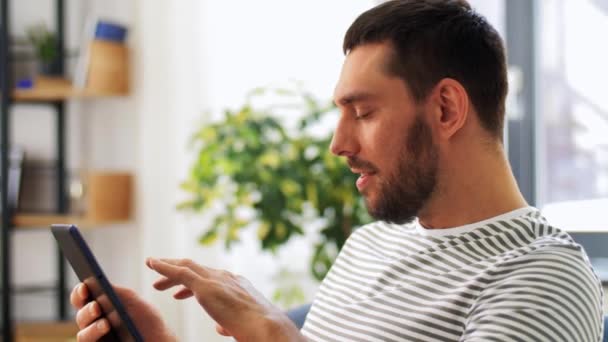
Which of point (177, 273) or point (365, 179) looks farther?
point (365, 179)

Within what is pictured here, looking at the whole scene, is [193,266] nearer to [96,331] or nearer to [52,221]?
[96,331]

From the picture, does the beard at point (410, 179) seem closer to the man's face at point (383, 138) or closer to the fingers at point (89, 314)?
the man's face at point (383, 138)

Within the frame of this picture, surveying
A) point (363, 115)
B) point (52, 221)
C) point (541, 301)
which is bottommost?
point (52, 221)

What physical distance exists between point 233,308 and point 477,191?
1.35ft

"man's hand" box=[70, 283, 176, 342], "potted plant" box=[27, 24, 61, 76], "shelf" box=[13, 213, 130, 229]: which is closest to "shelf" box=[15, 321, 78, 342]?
"shelf" box=[13, 213, 130, 229]

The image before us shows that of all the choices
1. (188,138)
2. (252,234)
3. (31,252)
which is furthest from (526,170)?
(31,252)

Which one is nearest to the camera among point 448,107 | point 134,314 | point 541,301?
point 541,301

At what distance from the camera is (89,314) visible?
3.98 ft

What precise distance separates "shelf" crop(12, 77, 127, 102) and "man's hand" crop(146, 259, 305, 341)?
2073mm

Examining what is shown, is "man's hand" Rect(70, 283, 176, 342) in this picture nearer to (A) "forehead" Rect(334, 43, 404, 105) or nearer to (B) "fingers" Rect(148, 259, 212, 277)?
Answer: (B) "fingers" Rect(148, 259, 212, 277)

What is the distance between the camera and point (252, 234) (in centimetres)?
283

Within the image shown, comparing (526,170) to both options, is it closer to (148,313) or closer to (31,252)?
(148,313)

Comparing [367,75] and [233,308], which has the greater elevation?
[367,75]

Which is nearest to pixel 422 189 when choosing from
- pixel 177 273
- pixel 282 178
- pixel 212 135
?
pixel 177 273
